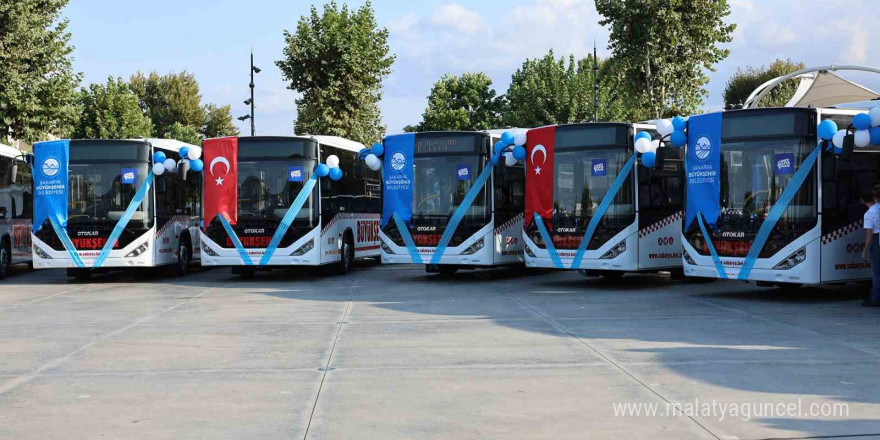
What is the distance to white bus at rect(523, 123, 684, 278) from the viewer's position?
62.5ft

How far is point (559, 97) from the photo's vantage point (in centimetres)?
5884

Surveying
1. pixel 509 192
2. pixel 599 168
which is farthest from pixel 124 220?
pixel 599 168

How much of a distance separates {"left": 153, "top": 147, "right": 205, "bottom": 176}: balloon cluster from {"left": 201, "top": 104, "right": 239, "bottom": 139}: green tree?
6501 cm

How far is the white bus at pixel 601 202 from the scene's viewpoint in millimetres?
19047

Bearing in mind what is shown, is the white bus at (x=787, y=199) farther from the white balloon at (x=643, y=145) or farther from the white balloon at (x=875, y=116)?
the white balloon at (x=643, y=145)

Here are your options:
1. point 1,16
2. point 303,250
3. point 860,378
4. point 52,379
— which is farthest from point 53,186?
point 860,378

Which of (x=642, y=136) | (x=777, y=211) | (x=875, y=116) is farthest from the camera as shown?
(x=642, y=136)

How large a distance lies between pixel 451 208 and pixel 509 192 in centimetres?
139

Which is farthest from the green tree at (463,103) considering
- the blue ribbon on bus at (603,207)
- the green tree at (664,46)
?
the blue ribbon on bus at (603,207)

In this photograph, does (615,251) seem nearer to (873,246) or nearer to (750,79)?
(873,246)

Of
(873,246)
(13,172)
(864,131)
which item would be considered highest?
(864,131)

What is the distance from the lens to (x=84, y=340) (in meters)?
12.4

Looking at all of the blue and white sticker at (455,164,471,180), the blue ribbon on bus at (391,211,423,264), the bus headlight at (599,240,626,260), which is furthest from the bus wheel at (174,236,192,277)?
the bus headlight at (599,240,626,260)

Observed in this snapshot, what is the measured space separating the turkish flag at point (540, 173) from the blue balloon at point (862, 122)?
20.3ft
